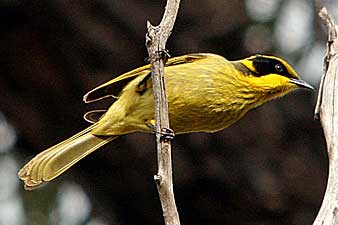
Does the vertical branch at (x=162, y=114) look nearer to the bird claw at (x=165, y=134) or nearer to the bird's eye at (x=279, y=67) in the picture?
the bird claw at (x=165, y=134)

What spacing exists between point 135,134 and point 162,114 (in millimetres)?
1120

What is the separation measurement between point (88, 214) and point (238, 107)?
780mm

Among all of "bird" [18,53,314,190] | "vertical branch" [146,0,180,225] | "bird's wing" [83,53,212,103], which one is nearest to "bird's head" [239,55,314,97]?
"bird" [18,53,314,190]

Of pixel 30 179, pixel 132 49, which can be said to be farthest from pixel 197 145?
pixel 30 179

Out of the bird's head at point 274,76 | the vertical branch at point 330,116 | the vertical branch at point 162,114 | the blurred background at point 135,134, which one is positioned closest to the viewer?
the vertical branch at point 162,114

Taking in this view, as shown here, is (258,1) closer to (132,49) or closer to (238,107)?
(132,49)

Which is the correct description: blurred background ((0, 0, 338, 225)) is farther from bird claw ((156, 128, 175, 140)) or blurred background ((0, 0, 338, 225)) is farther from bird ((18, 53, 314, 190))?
bird claw ((156, 128, 175, 140))

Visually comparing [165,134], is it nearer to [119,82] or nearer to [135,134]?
[119,82]

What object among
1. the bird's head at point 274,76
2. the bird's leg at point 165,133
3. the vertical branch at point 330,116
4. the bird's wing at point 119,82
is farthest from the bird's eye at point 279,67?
the bird's leg at point 165,133

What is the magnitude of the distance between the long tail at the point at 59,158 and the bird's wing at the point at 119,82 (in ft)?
0.35

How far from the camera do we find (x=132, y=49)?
103 inches

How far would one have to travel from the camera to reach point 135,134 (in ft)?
8.67

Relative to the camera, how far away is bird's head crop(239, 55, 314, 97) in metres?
2.22

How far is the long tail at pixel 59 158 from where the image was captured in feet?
6.51
